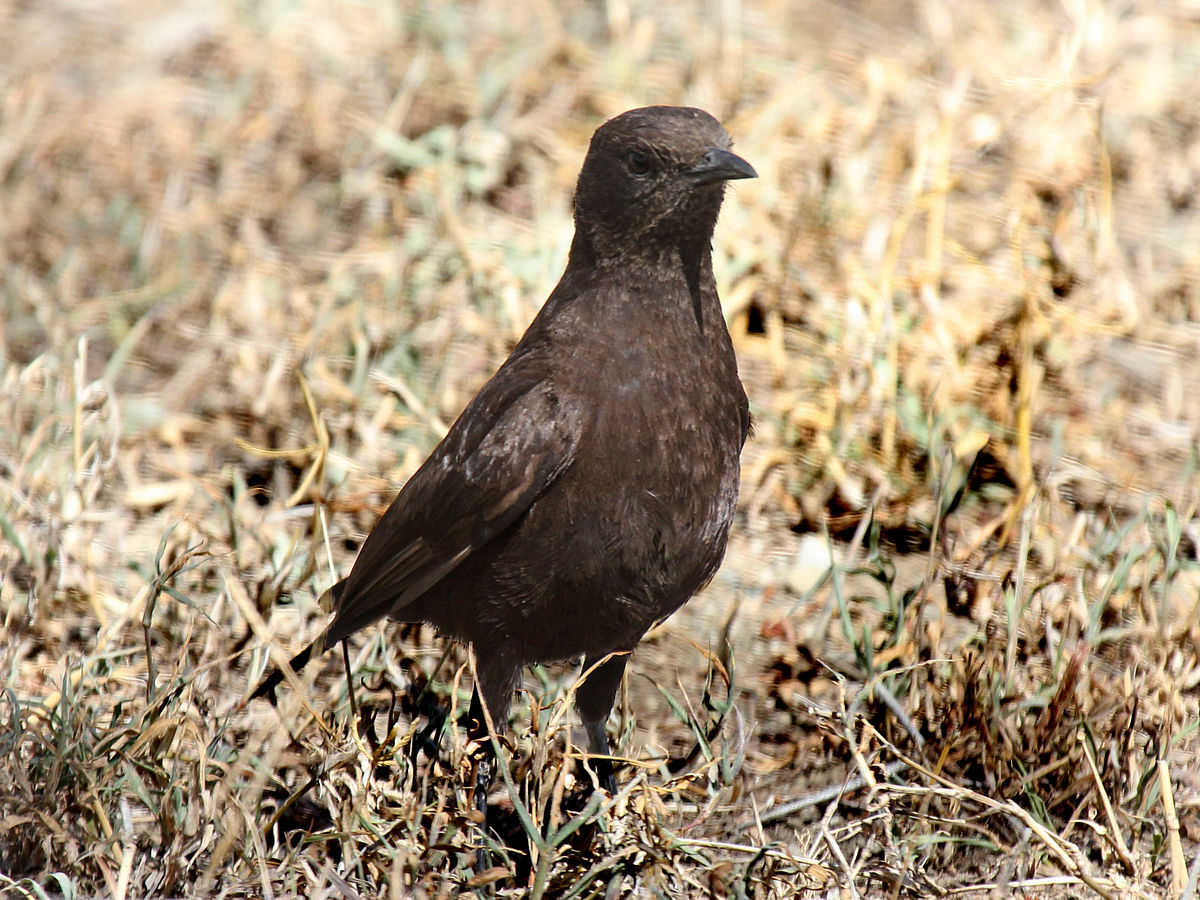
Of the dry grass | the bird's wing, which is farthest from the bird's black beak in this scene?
the dry grass

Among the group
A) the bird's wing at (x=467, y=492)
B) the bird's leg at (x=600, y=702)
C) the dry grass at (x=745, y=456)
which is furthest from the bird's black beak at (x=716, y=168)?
the bird's leg at (x=600, y=702)

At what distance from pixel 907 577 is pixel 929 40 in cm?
372

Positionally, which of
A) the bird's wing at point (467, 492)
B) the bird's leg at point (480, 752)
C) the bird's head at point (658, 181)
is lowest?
the bird's leg at point (480, 752)

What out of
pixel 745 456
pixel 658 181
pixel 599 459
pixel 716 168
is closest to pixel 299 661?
pixel 599 459

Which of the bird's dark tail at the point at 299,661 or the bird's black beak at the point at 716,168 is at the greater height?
the bird's black beak at the point at 716,168

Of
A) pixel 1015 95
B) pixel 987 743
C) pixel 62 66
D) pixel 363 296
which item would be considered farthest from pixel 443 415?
pixel 62 66

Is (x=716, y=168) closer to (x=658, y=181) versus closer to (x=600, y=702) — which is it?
(x=658, y=181)

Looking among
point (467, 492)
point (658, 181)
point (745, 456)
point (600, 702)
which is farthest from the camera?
point (745, 456)

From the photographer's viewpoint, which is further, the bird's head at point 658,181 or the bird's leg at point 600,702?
the bird's leg at point 600,702

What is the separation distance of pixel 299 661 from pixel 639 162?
156 cm

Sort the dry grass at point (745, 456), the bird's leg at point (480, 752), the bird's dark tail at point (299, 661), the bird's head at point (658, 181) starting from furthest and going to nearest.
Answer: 1. the bird's dark tail at point (299, 661)
2. the bird's head at point (658, 181)
3. the bird's leg at point (480, 752)
4. the dry grass at point (745, 456)

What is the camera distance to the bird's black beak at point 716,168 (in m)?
3.51

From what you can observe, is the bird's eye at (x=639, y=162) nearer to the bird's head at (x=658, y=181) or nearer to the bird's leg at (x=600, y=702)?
the bird's head at (x=658, y=181)

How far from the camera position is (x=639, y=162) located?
11.8 ft
